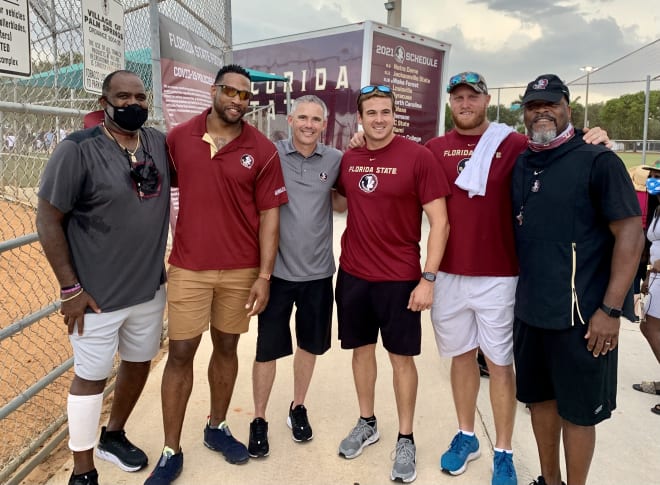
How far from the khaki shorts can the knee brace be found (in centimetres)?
52

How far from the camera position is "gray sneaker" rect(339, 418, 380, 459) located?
2980mm

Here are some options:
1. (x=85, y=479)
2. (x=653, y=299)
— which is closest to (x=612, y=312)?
(x=653, y=299)

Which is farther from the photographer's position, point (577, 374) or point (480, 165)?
point (480, 165)

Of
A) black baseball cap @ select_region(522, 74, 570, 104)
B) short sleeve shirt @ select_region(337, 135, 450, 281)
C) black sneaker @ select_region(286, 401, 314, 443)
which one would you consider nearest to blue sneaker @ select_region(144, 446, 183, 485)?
black sneaker @ select_region(286, 401, 314, 443)

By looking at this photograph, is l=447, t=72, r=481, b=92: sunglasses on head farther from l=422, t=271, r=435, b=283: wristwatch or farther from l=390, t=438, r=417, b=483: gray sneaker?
l=390, t=438, r=417, b=483: gray sneaker

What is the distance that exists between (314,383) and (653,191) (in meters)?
3.42

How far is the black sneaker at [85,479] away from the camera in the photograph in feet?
8.39

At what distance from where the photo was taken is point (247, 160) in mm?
2758

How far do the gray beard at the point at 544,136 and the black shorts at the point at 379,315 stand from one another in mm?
1012

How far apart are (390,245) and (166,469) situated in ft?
5.72

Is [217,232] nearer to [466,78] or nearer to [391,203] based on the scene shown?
[391,203]

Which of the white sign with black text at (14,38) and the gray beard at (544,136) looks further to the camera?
the gray beard at (544,136)

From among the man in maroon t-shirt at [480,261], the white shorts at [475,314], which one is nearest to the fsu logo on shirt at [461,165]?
the man in maroon t-shirt at [480,261]

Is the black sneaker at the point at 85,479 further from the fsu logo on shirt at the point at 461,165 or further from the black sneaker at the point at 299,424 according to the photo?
the fsu logo on shirt at the point at 461,165
